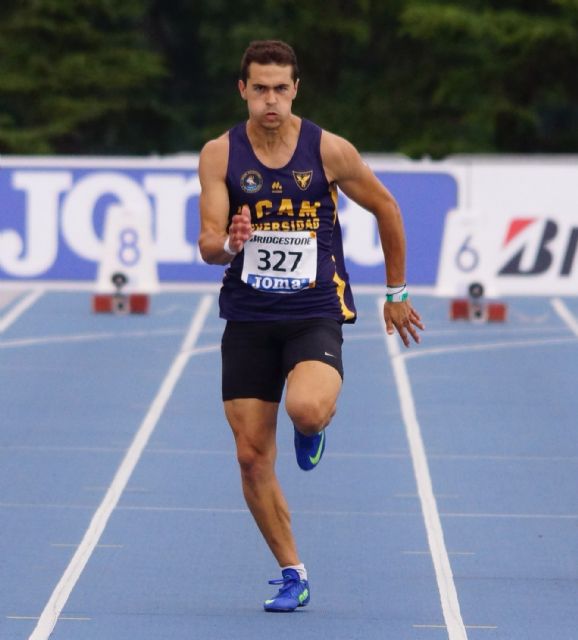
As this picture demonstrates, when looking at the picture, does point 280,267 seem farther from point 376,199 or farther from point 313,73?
point 313,73

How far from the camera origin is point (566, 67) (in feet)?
147

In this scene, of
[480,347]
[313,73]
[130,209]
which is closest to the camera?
[480,347]

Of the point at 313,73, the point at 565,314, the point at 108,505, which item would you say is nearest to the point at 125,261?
the point at 565,314

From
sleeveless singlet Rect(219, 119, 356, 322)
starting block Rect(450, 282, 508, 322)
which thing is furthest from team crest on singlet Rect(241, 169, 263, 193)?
starting block Rect(450, 282, 508, 322)

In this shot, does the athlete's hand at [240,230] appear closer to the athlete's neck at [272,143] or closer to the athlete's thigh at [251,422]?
the athlete's neck at [272,143]

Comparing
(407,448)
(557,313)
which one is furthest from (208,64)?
(407,448)

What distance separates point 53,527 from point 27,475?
1.56m

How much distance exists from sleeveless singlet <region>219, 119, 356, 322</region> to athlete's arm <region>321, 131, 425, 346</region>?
51 mm

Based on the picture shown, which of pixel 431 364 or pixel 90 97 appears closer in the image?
pixel 431 364

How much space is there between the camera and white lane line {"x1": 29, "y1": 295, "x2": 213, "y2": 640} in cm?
701

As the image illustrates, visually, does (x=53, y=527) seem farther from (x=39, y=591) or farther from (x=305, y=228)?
(x=305, y=228)

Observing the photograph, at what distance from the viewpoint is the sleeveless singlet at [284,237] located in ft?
22.5

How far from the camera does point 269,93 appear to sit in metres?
6.77

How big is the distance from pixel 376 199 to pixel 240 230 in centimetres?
80
